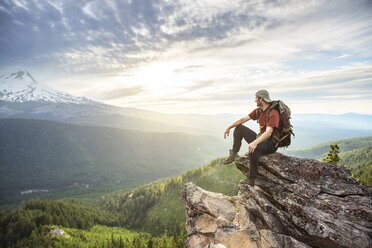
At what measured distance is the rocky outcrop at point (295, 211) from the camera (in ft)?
30.0

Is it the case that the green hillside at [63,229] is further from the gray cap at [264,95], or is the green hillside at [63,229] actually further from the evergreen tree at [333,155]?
the gray cap at [264,95]

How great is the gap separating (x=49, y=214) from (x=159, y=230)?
87.6 meters

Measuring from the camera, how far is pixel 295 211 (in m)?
10.5

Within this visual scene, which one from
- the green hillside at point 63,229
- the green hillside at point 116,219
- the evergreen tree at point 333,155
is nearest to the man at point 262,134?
the evergreen tree at point 333,155

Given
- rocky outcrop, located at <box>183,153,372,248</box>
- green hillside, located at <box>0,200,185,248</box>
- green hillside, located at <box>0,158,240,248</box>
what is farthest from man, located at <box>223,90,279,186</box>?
green hillside, located at <box>0,158,240,248</box>

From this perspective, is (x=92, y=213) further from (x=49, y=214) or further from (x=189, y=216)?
(x=189, y=216)

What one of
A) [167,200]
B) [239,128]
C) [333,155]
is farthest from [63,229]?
[333,155]

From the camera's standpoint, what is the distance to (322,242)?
9312mm

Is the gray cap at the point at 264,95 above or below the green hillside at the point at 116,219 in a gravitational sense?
above

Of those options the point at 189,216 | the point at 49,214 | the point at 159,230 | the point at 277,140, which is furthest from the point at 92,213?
the point at 277,140

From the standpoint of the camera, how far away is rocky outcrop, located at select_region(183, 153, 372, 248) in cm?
913

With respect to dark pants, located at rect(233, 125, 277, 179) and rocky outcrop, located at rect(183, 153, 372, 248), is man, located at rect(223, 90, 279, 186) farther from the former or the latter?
rocky outcrop, located at rect(183, 153, 372, 248)

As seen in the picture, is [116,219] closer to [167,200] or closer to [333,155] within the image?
[167,200]

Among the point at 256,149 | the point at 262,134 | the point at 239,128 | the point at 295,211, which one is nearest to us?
the point at 295,211
